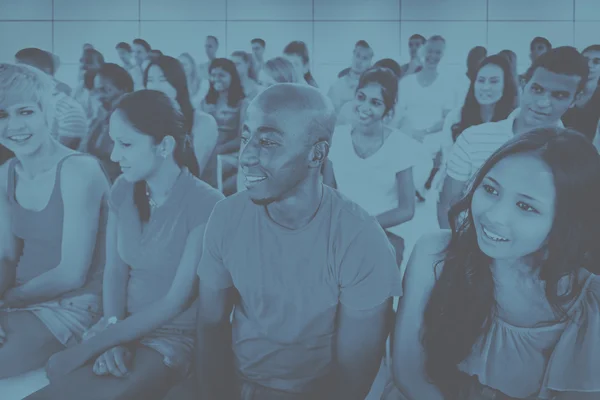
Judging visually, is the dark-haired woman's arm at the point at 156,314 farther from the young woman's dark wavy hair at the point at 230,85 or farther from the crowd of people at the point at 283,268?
the young woman's dark wavy hair at the point at 230,85

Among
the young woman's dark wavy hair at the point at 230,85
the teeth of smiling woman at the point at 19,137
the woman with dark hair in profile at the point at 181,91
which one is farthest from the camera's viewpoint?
the young woman's dark wavy hair at the point at 230,85

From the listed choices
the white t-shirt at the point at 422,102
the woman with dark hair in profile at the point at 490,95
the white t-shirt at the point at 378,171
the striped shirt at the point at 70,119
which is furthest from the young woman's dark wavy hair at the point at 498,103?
the striped shirt at the point at 70,119

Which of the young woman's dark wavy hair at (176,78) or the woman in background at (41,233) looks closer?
the woman in background at (41,233)

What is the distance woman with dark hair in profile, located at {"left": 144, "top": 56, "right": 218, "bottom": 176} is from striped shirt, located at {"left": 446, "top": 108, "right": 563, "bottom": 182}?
1.15m

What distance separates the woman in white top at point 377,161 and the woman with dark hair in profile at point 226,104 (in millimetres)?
775

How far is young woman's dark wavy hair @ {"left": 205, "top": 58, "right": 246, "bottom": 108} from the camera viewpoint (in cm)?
309

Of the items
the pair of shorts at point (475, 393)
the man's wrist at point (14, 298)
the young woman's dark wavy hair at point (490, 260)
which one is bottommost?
the pair of shorts at point (475, 393)

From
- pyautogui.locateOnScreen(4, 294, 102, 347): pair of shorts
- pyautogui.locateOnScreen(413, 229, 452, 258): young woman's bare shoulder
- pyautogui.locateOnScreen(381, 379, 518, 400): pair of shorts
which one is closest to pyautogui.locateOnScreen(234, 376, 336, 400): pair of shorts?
pyautogui.locateOnScreen(381, 379, 518, 400): pair of shorts

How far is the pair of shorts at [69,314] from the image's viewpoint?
1.64 m

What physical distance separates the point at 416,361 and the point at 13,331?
1204 millimetres

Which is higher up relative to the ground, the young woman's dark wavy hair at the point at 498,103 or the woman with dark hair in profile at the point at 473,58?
the woman with dark hair in profile at the point at 473,58

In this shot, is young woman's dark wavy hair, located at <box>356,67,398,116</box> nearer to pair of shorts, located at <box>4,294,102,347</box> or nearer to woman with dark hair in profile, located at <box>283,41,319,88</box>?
woman with dark hair in profile, located at <box>283,41,319,88</box>

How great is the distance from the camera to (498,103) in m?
2.34

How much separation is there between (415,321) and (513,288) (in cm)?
22
